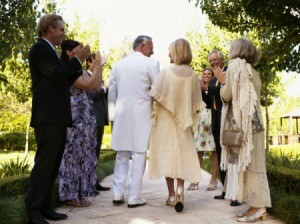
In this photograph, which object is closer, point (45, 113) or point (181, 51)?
point (45, 113)

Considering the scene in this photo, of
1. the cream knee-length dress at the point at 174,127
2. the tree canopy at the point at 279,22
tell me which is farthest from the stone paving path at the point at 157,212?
the tree canopy at the point at 279,22

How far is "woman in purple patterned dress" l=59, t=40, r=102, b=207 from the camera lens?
216 inches

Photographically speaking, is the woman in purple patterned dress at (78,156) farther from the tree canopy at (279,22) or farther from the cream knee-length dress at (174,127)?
the tree canopy at (279,22)

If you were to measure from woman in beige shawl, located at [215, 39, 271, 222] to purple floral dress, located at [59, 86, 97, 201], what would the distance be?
6.05 ft

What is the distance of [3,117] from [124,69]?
23.6 meters

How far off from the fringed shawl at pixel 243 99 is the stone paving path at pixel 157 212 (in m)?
0.73

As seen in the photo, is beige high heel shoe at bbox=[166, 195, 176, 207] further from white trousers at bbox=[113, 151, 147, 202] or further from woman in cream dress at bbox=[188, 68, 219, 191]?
woman in cream dress at bbox=[188, 68, 219, 191]

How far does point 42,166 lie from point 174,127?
6.32ft

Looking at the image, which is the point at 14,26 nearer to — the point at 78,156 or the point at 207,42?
the point at 78,156

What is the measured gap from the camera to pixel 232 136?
15.8 feet

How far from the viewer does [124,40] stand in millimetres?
81125

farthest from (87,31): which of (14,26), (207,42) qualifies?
(14,26)

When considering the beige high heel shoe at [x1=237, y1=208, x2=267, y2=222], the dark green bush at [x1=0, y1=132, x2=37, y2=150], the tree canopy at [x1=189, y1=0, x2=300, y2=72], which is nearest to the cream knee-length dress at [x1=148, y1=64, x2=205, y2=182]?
the beige high heel shoe at [x1=237, y1=208, x2=267, y2=222]

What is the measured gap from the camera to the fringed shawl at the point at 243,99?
474cm
